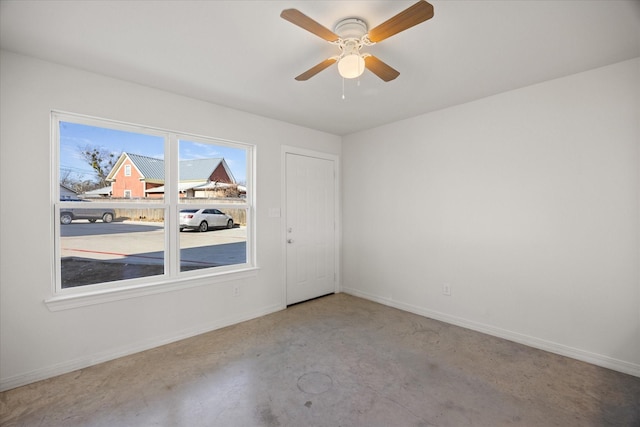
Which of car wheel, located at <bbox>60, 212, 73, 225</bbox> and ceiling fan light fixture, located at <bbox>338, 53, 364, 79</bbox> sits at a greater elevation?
ceiling fan light fixture, located at <bbox>338, 53, 364, 79</bbox>

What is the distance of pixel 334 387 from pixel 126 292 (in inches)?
80.0

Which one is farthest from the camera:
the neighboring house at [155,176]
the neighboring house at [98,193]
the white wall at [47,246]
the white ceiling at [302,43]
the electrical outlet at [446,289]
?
the electrical outlet at [446,289]

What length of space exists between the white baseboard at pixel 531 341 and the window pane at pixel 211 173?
8.24 feet

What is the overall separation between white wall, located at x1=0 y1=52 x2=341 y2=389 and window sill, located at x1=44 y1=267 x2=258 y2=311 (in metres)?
0.05

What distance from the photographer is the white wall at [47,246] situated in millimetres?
2207

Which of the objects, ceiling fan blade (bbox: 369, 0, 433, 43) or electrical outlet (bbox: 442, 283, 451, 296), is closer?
ceiling fan blade (bbox: 369, 0, 433, 43)

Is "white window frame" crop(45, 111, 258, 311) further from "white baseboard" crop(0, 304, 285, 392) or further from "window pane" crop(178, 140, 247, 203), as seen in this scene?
"white baseboard" crop(0, 304, 285, 392)

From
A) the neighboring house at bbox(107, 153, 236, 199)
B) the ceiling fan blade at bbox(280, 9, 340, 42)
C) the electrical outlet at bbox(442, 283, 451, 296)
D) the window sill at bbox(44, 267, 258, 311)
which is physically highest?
the ceiling fan blade at bbox(280, 9, 340, 42)

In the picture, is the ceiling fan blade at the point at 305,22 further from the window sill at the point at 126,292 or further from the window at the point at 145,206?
the window sill at the point at 126,292

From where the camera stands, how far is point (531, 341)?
9.28 ft

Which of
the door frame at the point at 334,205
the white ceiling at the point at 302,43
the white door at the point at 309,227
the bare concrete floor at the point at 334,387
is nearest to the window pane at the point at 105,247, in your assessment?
the bare concrete floor at the point at 334,387

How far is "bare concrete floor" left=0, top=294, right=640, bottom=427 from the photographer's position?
6.21 ft

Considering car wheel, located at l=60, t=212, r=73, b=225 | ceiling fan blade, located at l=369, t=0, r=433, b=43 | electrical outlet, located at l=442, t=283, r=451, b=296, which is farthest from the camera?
electrical outlet, located at l=442, t=283, r=451, b=296

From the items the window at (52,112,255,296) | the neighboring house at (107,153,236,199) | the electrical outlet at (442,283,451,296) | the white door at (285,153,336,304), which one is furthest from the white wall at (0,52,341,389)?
the electrical outlet at (442,283,451,296)
